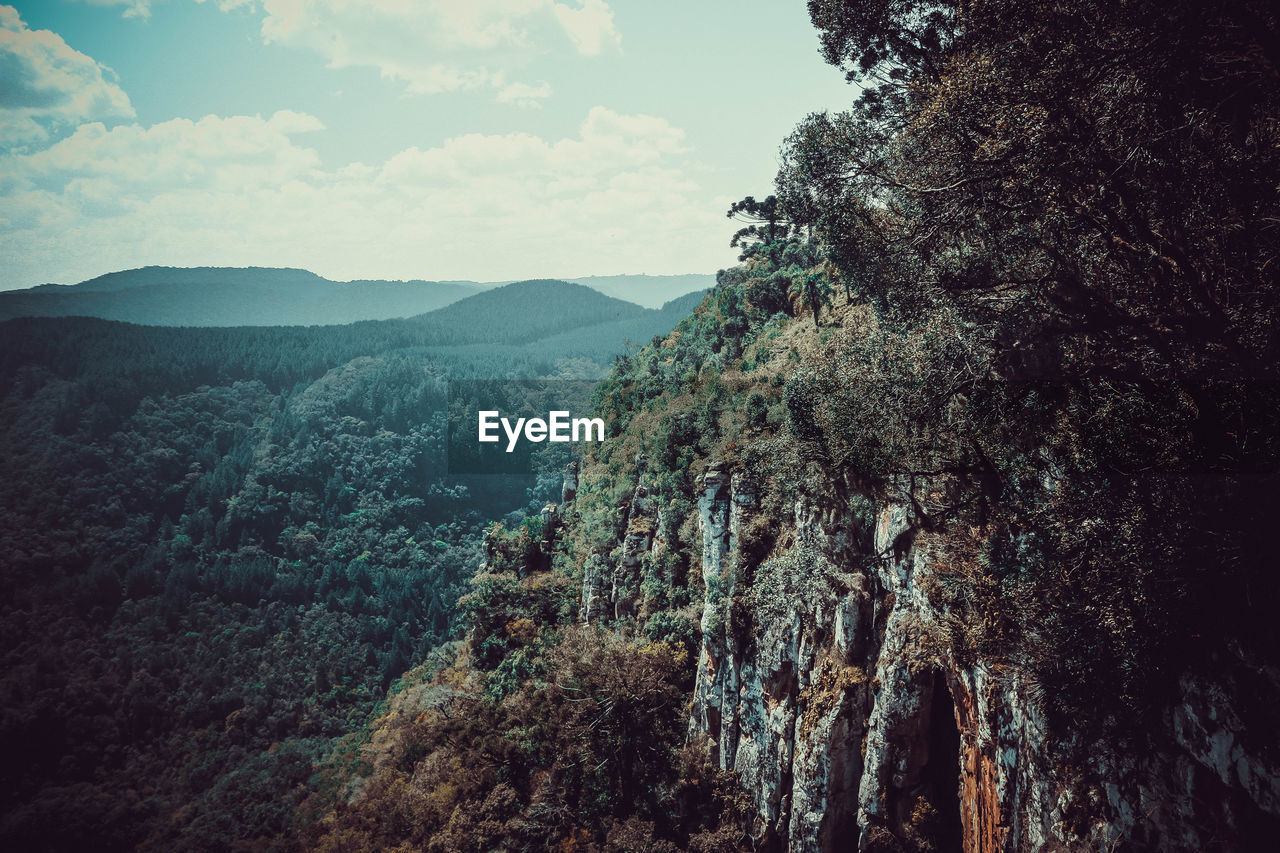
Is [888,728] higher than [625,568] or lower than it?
higher

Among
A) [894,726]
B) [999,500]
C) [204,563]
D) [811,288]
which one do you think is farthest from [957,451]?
[204,563]

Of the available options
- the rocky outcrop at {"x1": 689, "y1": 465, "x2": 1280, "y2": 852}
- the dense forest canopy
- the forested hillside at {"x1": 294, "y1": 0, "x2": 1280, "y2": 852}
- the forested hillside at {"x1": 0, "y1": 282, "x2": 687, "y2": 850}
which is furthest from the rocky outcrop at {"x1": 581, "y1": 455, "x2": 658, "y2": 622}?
the forested hillside at {"x1": 0, "y1": 282, "x2": 687, "y2": 850}

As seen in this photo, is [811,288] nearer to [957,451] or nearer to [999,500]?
[957,451]

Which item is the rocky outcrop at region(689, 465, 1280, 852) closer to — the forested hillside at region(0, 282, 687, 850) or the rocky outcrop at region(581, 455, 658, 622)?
the rocky outcrop at region(581, 455, 658, 622)

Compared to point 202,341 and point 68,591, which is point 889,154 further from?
point 202,341

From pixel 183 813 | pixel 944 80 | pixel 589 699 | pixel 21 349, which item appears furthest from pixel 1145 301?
pixel 21 349

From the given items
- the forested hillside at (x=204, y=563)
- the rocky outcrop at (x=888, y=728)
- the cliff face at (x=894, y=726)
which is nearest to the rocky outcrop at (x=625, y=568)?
the rocky outcrop at (x=888, y=728)
